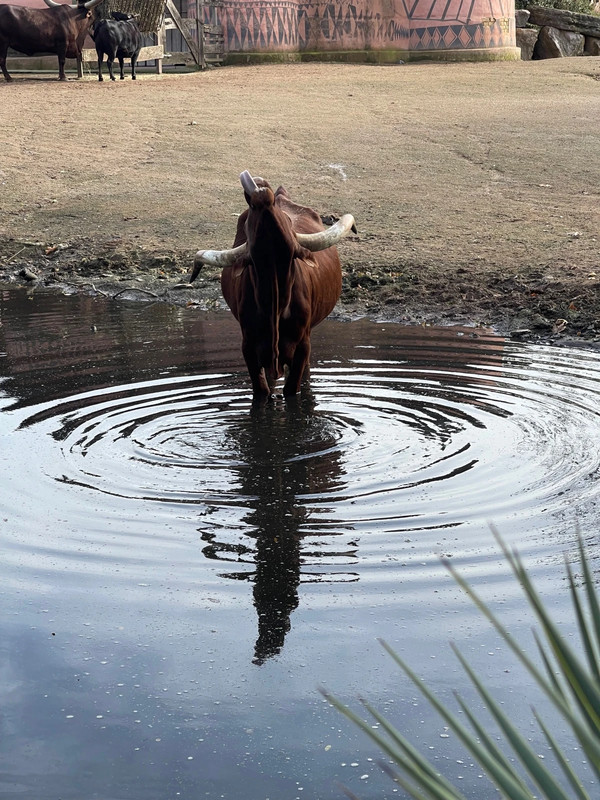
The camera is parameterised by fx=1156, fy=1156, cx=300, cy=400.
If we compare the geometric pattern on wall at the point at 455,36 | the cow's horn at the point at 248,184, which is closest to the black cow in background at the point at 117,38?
the geometric pattern on wall at the point at 455,36

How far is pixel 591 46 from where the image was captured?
94.3 ft

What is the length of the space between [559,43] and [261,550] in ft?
84.6

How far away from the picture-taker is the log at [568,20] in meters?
28.3

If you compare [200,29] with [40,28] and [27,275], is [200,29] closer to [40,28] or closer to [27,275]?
[40,28]

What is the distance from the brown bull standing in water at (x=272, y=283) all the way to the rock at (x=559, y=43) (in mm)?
22492

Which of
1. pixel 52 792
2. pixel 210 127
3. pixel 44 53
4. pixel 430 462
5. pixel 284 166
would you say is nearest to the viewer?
pixel 52 792

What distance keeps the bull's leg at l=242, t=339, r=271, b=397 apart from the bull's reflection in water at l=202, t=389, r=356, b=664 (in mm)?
88

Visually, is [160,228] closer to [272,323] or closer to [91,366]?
[91,366]

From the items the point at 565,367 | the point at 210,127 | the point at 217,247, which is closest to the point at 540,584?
the point at 565,367

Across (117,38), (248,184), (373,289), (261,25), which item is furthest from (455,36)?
(248,184)

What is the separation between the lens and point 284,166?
51.4ft

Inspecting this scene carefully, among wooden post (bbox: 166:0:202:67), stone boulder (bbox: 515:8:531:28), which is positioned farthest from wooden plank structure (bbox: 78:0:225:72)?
stone boulder (bbox: 515:8:531:28)

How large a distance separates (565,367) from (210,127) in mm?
11180

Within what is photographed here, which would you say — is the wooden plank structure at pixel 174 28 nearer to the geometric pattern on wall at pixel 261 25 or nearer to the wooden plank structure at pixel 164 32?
the wooden plank structure at pixel 164 32
